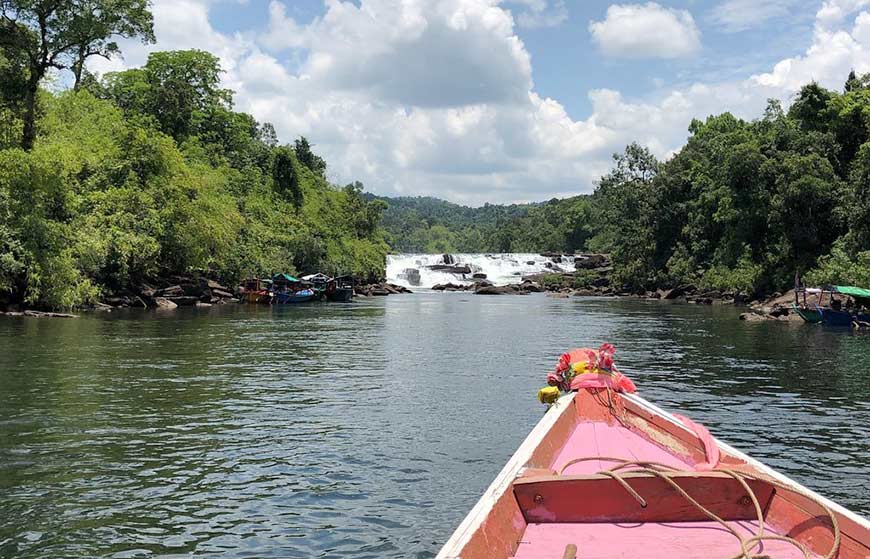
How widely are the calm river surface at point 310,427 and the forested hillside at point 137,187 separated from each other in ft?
30.8

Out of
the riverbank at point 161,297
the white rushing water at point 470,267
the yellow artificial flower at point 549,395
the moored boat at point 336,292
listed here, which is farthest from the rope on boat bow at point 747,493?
the white rushing water at point 470,267

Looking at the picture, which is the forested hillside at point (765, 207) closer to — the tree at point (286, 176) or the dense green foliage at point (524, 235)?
the tree at point (286, 176)

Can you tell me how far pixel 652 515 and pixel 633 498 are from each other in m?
0.18

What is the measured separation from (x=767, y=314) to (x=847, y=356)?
16920 millimetres

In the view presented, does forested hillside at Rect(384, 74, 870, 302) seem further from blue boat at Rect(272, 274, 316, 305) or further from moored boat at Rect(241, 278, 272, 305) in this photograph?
moored boat at Rect(241, 278, 272, 305)

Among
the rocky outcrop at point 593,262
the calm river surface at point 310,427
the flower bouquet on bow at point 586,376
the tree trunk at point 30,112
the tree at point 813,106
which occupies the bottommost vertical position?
the calm river surface at point 310,427

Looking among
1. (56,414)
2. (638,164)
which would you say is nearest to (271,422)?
(56,414)

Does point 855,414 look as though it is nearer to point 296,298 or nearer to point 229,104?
point 296,298

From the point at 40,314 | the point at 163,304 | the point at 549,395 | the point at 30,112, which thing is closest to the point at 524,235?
the point at 163,304

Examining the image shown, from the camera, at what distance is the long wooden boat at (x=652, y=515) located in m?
4.25

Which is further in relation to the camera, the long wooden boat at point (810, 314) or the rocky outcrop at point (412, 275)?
the rocky outcrop at point (412, 275)

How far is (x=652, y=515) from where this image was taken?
5.04m

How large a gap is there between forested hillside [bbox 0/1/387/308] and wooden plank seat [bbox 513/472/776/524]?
31.1 m

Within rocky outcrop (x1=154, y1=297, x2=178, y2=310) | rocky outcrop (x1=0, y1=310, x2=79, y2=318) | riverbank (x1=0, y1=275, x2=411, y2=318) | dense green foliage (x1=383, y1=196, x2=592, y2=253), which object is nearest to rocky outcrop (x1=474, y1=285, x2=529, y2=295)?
riverbank (x1=0, y1=275, x2=411, y2=318)
